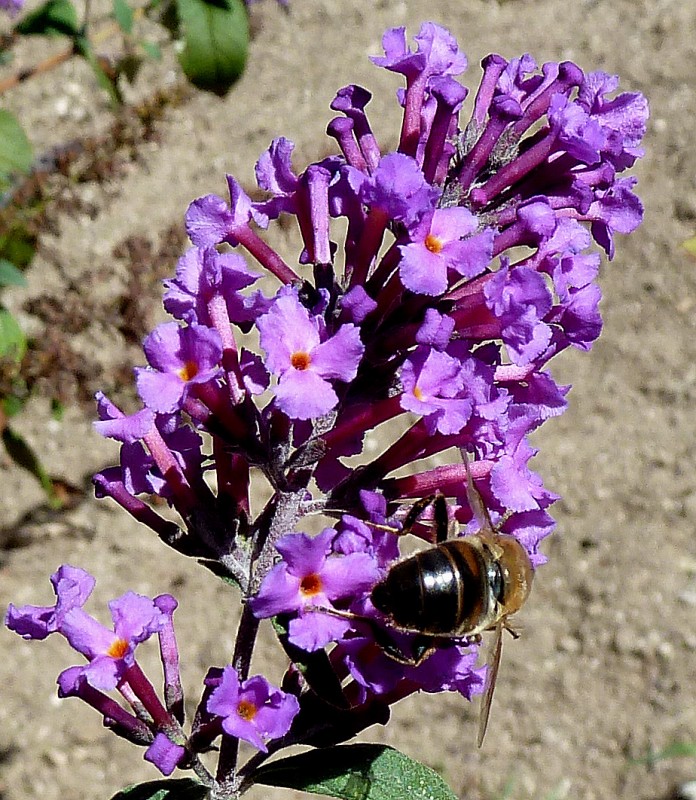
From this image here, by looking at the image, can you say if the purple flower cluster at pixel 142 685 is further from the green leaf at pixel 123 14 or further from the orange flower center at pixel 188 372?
the green leaf at pixel 123 14

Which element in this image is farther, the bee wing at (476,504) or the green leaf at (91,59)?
the green leaf at (91,59)

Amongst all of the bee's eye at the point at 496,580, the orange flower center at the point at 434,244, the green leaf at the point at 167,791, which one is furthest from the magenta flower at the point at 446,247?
the green leaf at the point at 167,791

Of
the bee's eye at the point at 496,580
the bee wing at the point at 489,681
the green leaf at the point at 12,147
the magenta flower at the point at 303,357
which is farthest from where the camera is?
the green leaf at the point at 12,147

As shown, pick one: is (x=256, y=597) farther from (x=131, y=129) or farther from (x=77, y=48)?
(x=131, y=129)

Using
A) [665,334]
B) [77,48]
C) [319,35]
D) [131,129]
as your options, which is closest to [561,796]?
[665,334]

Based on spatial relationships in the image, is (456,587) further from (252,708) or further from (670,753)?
(670,753)

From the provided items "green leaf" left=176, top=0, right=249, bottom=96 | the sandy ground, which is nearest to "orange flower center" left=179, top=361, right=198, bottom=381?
"green leaf" left=176, top=0, right=249, bottom=96
